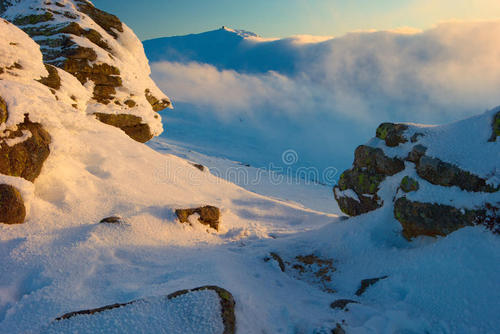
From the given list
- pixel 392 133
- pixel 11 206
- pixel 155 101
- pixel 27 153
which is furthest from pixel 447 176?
pixel 155 101

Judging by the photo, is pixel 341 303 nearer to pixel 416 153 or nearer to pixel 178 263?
pixel 178 263

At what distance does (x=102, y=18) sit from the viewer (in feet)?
83.4

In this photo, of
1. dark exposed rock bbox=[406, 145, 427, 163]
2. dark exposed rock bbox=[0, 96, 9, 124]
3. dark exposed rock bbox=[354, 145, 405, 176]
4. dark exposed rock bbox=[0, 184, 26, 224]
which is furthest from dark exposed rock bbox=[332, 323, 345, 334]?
dark exposed rock bbox=[0, 96, 9, 124]

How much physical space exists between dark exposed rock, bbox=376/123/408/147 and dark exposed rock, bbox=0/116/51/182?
1235 cm

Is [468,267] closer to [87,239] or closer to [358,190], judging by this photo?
[358,190]

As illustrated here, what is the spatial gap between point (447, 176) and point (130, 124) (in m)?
21.1

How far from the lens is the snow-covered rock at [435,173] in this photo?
24.8ft

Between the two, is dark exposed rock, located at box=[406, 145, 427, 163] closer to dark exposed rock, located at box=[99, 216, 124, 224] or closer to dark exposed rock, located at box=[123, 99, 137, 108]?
dark exposed rock, located at box=[99, 216, 124, 224]

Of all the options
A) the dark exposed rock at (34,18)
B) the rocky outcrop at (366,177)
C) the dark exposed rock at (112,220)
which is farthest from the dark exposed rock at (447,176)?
the dark exposed rock at (34,18)

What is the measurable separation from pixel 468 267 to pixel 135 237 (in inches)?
357

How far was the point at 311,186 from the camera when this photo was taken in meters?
36.2

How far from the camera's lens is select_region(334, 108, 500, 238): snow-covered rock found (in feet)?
24.8

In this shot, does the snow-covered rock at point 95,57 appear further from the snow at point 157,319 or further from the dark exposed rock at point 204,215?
the snow at point 157,319

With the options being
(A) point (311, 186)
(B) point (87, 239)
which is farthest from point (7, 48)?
(A) point (311, 186)
